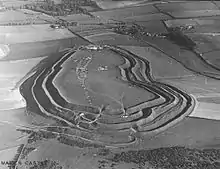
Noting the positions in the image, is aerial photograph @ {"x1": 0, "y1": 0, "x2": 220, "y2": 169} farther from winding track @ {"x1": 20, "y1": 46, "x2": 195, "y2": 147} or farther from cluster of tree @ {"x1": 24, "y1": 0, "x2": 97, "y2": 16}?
cluster of tree @ {"x1": 24, "y1": 0, "x2": 97, "y2": 16}

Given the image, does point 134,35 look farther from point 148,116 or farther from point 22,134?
point 22,134

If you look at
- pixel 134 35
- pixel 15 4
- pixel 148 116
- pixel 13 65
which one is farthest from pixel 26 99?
pixel 15 4

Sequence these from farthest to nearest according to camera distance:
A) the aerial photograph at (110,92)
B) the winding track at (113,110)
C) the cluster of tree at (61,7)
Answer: the cluster of tree at (61,7) → the winding track at (113,110) → the aerial photograph at (110,92)

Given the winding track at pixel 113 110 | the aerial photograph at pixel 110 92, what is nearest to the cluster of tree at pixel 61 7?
the aerial photograph at pixel 110 92

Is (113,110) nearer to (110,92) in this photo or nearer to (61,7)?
(110,92)

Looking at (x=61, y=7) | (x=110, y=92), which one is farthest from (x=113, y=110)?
(x=61, y=7)

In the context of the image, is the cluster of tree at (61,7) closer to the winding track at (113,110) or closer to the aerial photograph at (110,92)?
the aerial photograph at (110,92)
